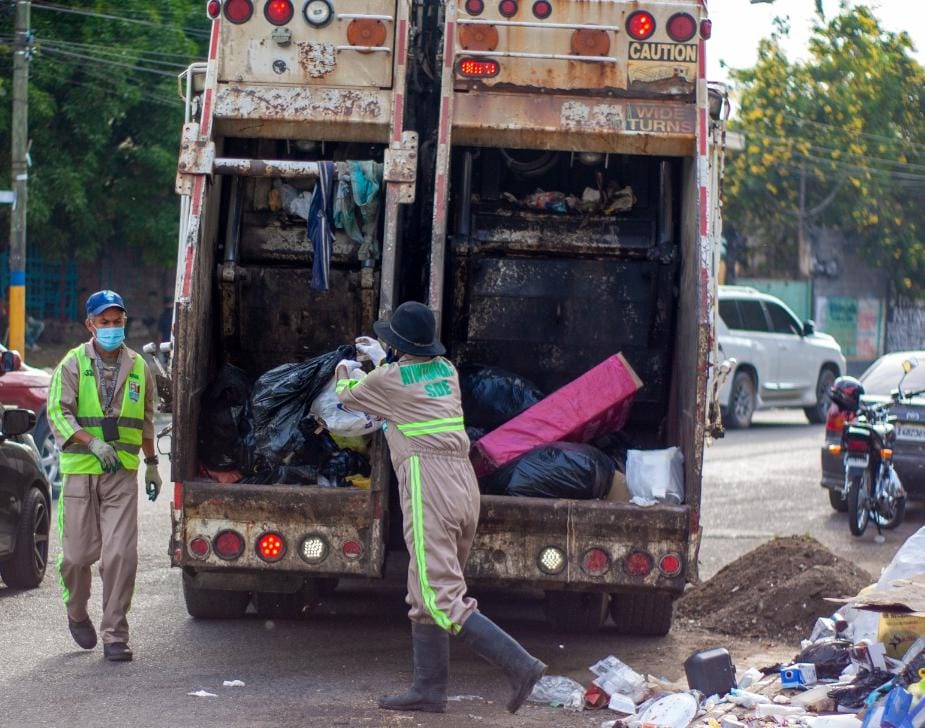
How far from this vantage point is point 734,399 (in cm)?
1917

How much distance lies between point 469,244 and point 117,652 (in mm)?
2514

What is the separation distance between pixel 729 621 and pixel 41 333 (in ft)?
67.2

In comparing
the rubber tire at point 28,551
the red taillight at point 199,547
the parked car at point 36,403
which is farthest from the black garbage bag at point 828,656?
the parked car at point 36,403

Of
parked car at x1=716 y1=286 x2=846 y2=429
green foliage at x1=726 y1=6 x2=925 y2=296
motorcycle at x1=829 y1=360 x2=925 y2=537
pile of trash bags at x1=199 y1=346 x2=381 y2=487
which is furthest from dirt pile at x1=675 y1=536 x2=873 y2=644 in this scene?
green foliage at x1=726 y1=6 x2=925 y2=296

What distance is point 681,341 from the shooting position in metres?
7.02

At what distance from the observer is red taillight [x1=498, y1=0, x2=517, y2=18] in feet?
22.1

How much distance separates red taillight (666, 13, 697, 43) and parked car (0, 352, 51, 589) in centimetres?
370

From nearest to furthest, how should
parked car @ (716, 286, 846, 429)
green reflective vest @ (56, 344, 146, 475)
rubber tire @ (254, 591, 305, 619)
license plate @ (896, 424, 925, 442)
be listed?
green reflective vest @ (56, 344, 146, 475), rubber tire @ (254, 591, 305, 619), license plate @ (896, 424, 925, 442), parked car @ (716, 286, 846, 429)

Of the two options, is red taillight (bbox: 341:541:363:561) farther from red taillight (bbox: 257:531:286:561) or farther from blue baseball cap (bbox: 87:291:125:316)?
blue baseball cap (bbox: 87:291:125:316)

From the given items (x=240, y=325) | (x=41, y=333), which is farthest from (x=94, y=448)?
(x=41, y=333)

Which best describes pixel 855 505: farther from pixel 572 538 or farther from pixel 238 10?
pixel 238 10

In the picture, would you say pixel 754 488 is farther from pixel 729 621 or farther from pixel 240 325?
pixel 240 325

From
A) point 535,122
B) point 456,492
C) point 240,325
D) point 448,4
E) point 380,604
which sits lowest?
point 380,604

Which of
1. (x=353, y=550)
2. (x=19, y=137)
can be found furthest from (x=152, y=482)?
(x=19, y=137)
